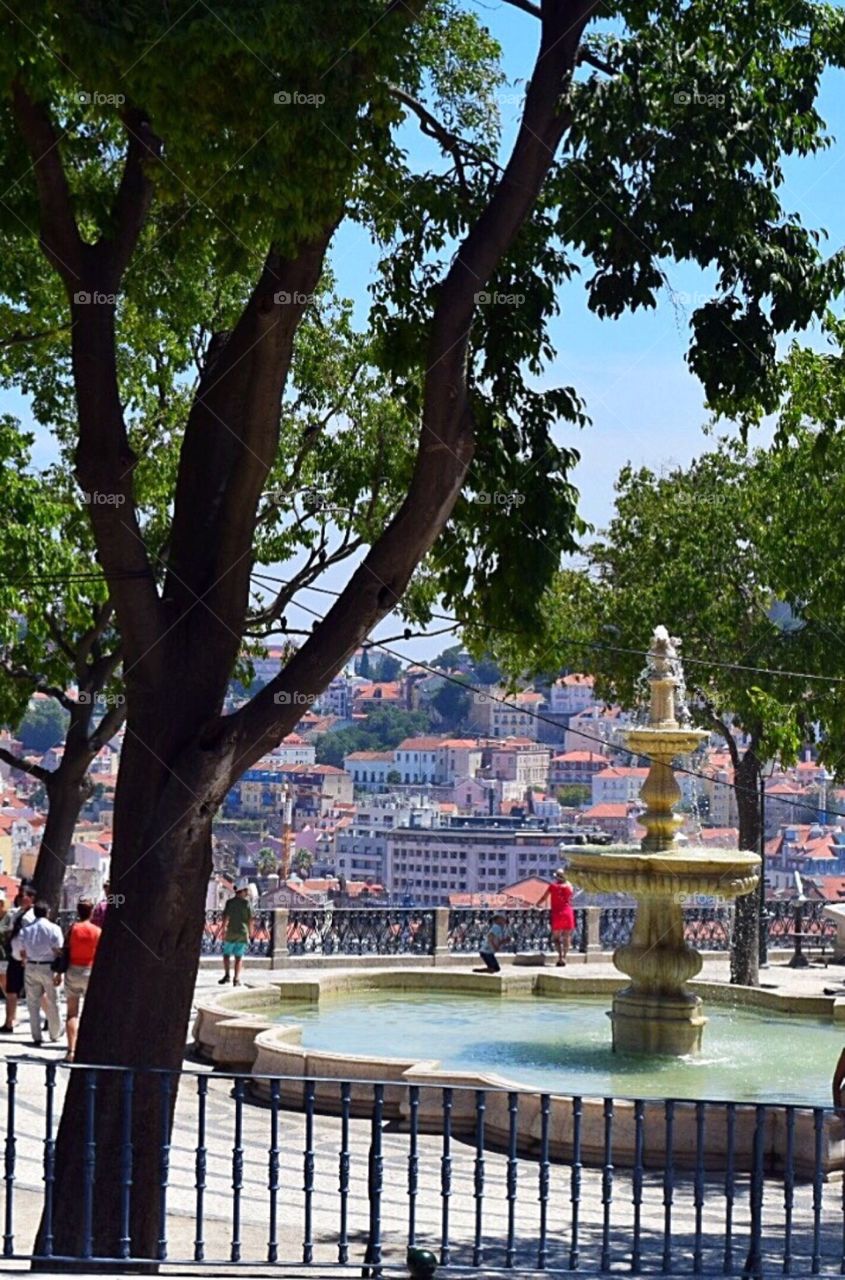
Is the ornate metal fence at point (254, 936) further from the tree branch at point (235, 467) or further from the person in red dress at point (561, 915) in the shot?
the tree branch at point (235, 467)

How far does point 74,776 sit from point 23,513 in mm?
6108

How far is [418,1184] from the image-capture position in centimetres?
1255

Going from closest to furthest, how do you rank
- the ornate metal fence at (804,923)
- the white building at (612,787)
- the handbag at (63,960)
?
the handbag at (63,960), the ornate metal fence at (804,923), the white building at (612,787)

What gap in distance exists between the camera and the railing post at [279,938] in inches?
1033

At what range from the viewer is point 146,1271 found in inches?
353

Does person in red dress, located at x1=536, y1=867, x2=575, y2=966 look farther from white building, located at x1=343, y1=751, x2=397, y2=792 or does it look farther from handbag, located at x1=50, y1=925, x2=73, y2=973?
white building, located at x1=343, y1=751, x2=397, y2=792

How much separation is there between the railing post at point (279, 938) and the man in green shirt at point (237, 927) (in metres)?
2.37

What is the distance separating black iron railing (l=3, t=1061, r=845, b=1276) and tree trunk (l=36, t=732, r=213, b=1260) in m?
0.02

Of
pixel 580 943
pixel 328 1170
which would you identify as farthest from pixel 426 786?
pixel 328 1170

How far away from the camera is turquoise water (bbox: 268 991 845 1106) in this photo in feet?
57.6

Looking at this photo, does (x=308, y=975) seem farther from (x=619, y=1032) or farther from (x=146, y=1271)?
(x=146, y=1271)

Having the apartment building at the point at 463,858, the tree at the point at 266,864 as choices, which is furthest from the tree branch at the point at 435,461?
the apartment building at the point at 463,858

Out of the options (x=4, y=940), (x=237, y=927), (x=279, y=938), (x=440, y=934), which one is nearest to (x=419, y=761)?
(x=440, y=934)

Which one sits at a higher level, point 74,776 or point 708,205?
point 708,205
